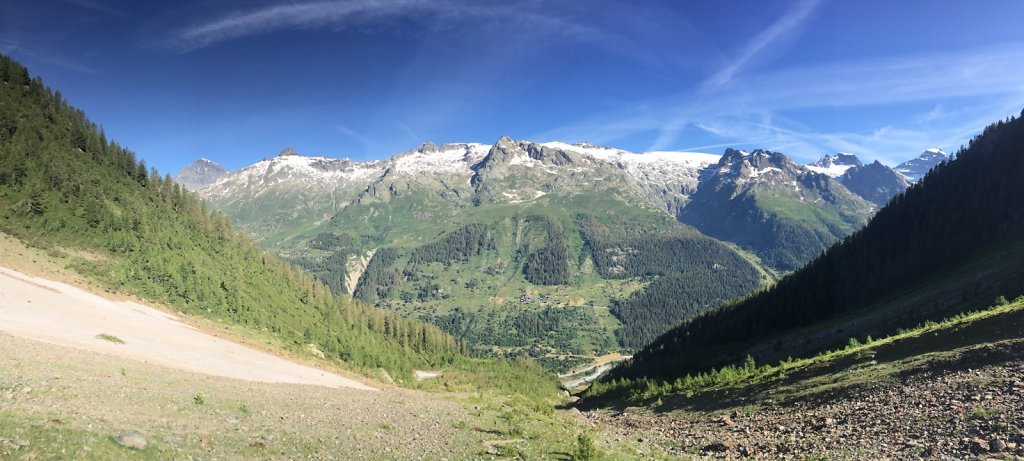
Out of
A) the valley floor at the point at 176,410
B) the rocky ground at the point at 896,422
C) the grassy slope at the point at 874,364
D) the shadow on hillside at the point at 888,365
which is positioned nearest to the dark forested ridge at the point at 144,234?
the valley floor at the point at 176,410

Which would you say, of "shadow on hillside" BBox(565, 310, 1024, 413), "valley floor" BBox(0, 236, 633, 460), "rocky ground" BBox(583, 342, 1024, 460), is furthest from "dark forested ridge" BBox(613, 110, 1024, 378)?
"valley floor" BBox(0, 236, 633, 460)

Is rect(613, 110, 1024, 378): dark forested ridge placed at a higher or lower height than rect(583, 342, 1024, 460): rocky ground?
higher

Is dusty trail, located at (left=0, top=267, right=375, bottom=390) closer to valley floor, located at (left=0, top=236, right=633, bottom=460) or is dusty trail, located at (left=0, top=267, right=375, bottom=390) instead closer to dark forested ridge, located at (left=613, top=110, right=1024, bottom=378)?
valley floor, located at (left=0, top=236, right=633, bottom=460)

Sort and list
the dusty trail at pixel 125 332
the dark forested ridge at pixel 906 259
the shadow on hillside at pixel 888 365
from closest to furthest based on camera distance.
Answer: the shadow on hillside at pixel 888 365
the dusty trail at pixel 125 332
the dark forested ridge at pixel 906 259

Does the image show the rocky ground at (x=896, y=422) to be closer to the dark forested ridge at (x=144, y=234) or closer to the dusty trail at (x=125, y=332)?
the dusty trail at (x=125, y=332)

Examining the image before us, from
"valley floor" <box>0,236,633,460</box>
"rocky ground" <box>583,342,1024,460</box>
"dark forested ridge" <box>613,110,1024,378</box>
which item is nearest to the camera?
"valley floor" <box>0,236,633,460</box>

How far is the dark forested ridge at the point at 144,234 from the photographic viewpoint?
7481 centimetres

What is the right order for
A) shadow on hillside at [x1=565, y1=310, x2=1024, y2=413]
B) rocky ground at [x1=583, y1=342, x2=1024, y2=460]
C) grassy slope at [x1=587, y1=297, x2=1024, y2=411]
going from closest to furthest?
rocky ground at [x1=583, y1=342, x2=1024, y2=460] → shadow on hillside at [x1=565, y1=310, x2=1024, y2=413] → grassy slope at [x1=587, y1=297, x2=1024, y2=411]

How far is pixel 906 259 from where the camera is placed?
→ 11269 cm

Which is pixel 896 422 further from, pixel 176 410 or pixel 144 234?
pixel 144 234

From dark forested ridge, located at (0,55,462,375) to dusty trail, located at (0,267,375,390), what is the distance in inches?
504

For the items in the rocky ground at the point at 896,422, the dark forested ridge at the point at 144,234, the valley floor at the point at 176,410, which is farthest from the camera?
the dark forested ridge at the point at 144,234

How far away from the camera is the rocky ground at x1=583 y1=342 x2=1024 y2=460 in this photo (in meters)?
19.2

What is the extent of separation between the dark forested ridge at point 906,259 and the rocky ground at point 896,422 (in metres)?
50.0
